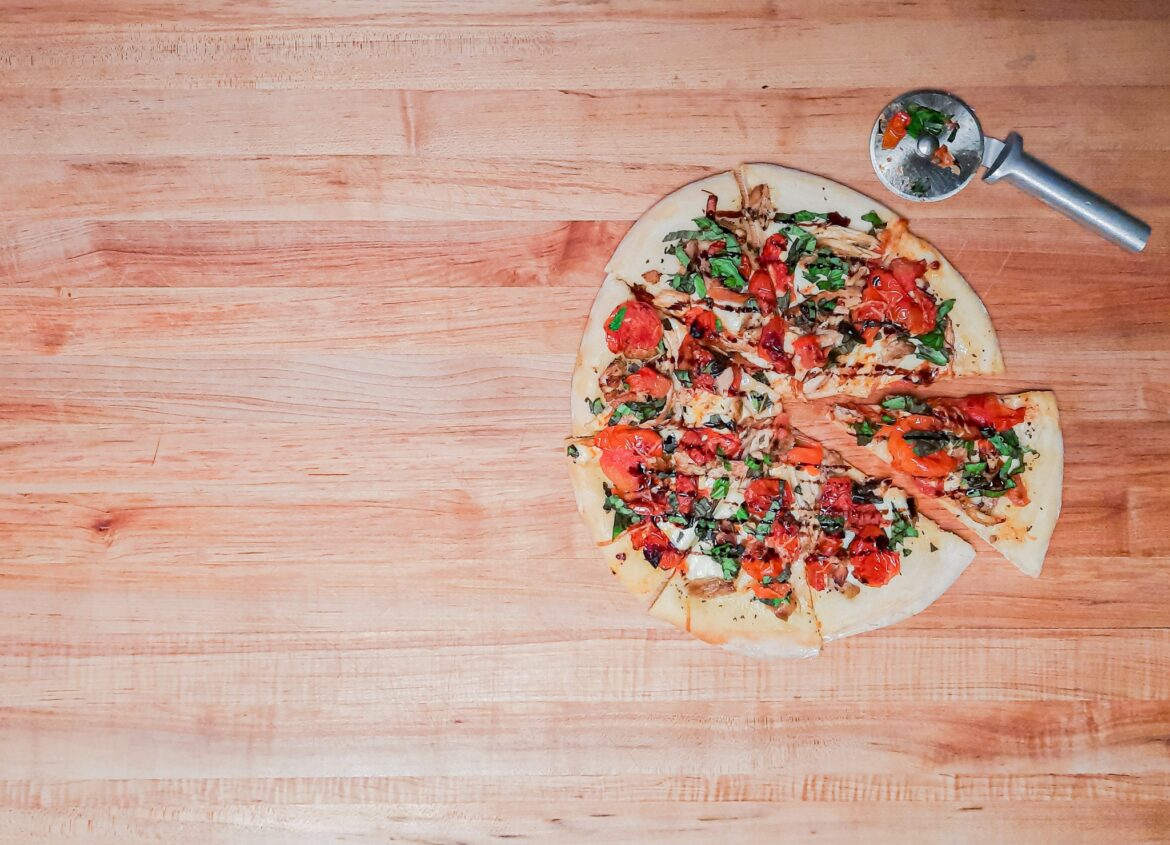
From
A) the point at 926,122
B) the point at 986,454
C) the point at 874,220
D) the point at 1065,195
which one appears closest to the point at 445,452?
the point at 874,220

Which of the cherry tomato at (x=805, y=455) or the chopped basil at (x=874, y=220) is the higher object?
the chopped basil at (x=874, y=220)

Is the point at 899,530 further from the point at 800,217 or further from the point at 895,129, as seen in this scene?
the point at 895,129

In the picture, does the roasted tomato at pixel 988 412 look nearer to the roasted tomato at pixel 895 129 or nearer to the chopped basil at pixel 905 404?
the chopped basil at pixel 905 404

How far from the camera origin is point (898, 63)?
3107mm

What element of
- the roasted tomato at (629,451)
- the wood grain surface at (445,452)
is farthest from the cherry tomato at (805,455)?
the roasted tomato at (629,451)

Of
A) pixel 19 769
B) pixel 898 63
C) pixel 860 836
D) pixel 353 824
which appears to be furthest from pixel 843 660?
pixel 19 769

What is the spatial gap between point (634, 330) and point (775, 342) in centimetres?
50

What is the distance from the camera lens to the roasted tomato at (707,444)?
291cm

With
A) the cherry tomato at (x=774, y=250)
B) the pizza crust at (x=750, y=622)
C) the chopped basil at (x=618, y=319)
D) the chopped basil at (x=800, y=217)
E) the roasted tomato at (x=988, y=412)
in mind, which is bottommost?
the pizza crust at (x=750, y=622)

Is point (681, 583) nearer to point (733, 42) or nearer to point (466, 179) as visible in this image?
point (466, 179)

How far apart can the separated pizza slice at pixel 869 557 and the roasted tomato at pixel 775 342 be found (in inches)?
16.2

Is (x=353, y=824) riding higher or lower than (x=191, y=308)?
lower

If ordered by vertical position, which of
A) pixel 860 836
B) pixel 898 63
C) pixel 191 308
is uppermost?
pixel 898 63

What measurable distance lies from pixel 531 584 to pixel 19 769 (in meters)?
2.00
